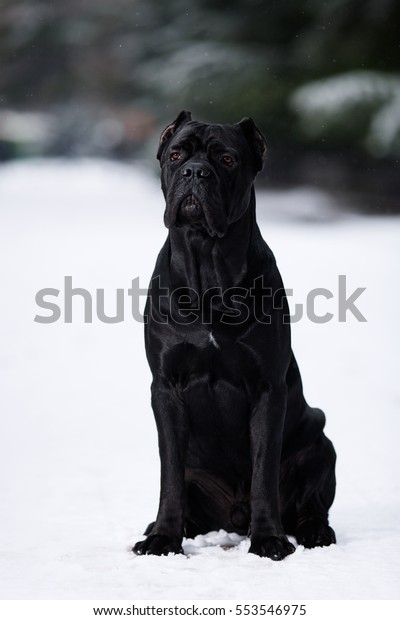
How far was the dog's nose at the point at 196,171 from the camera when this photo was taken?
2531mm

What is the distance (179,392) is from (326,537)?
560mm

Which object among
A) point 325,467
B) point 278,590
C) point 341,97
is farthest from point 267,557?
point 341,97

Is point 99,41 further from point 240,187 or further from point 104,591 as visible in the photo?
point 104,591

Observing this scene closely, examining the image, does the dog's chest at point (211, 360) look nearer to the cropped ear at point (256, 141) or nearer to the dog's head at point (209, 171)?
the dog's head at point (209, 171)

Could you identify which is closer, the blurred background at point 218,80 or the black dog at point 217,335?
the black dog at point 217,335

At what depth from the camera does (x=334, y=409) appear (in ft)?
14.8

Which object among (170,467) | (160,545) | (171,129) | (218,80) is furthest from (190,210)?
(218,80)

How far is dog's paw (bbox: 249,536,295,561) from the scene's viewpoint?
2.53 meters

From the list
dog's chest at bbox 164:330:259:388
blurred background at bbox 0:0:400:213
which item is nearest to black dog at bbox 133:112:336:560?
dog's chest at bbox 164:330:259:388

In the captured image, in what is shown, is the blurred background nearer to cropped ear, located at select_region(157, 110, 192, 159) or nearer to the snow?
the snow

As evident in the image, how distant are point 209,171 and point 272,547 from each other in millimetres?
955

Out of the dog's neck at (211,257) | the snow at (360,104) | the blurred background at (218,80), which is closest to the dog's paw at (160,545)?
the dog's neck at (211,257)

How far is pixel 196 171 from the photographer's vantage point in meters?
2.54

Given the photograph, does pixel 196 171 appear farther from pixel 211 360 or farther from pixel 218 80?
pixel 218 80
